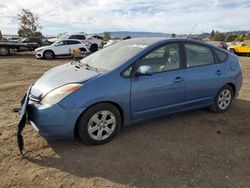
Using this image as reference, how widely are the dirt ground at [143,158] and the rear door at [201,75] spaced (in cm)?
43

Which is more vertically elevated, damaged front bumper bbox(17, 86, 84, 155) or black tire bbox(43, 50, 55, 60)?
damaged front bumper bbox(17, 86, 84, 155)

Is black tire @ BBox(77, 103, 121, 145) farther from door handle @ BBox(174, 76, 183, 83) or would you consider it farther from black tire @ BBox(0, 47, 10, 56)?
black tire @ BBox(0, 47, 10, 56)

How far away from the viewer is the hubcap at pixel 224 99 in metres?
5.42

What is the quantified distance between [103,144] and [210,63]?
8.48ft

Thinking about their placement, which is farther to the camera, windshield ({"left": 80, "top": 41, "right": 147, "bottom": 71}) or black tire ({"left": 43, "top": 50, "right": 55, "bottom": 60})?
black tire ({"left": 43, "top": 50, "right": 55, "bottom": 60})

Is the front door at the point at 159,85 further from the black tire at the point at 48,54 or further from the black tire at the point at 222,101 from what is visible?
the black tire at the point at 48,54

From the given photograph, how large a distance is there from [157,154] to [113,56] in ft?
5.81

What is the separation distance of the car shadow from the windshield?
113 cm

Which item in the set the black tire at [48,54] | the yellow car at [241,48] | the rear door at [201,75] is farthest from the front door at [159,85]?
the yellow car at [241,48]

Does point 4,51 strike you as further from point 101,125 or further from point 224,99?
point 101,125

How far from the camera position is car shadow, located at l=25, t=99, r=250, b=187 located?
3.29 m

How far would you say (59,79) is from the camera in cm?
400

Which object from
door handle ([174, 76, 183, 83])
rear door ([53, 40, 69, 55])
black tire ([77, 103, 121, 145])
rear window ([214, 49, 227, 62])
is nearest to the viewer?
black tire ([77, 103, 121, 145])

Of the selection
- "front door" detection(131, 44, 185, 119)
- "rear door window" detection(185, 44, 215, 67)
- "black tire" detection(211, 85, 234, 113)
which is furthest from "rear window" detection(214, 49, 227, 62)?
"front door" detection(131, 44, 185, 119)
